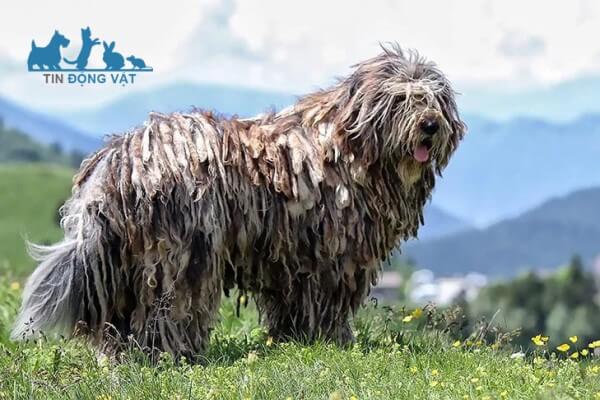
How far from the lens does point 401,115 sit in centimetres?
895

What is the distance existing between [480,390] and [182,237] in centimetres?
259

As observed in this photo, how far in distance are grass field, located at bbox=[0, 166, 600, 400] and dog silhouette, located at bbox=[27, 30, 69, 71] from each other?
8.08 meters

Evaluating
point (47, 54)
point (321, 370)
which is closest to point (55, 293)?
point (321, 370)

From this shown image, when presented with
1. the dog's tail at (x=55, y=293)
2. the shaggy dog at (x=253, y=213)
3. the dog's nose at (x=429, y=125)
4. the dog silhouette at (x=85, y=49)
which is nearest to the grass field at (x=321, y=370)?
the dog's tail at (x=55, y=293)

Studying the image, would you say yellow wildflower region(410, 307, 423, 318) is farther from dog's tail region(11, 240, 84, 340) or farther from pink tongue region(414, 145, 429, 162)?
dog's tail region(11, 240, 84, 340)

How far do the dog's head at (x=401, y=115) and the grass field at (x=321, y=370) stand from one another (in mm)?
1402

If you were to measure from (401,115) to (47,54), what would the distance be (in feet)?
35.6

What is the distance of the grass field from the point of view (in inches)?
279

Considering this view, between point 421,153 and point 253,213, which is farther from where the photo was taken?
point 421,153

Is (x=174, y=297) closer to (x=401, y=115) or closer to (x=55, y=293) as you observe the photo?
(x=55, y=293)

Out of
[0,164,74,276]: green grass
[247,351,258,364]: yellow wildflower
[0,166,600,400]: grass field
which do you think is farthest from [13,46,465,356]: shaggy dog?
[0,164,74,276]: green grass

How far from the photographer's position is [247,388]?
23.4ft

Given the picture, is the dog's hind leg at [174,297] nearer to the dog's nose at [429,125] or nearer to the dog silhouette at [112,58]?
the dog's nose at [429,125]

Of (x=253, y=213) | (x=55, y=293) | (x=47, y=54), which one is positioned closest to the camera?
(x=55, y=293)
